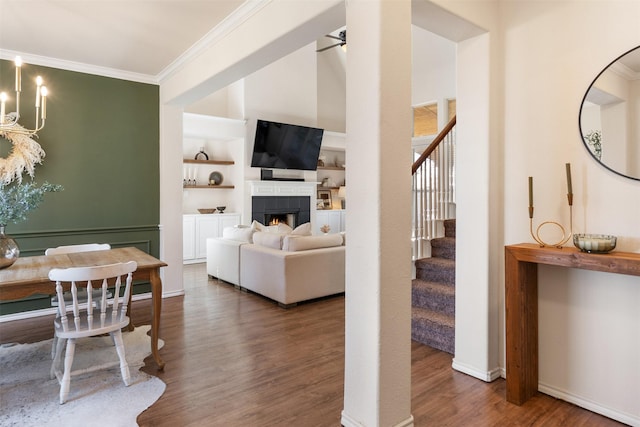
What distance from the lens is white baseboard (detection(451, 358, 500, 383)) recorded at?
102 inches

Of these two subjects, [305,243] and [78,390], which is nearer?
[78,390]

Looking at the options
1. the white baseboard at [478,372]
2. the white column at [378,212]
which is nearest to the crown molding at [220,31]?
the white column at [378,212]

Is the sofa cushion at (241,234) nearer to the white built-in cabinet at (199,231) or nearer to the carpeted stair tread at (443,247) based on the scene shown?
the white built-in cabinet at (199,231)

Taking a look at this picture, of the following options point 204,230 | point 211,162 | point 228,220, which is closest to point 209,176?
point 211,162

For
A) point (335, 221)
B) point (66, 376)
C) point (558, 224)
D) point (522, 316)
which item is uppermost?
point (558, 224)

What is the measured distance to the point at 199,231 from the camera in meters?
7.48

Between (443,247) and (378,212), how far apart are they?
2.38 metres

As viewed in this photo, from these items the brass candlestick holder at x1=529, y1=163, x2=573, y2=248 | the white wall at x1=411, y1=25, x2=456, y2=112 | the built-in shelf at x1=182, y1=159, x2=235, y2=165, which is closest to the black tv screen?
the built-in shelf at x1=182, y1=159, x2=235, y2=165

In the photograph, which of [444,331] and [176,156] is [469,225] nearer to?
[444,331]

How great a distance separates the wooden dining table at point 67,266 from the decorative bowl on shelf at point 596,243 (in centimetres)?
270

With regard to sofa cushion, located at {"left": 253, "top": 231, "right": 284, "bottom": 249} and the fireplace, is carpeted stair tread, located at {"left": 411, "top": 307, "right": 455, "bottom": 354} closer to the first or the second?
sofa cushion, located at {"left": 253, "top": 231, "right": 284, "bottom": 249}

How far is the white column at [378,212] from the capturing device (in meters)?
1.88

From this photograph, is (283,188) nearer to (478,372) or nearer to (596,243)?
(478,372)

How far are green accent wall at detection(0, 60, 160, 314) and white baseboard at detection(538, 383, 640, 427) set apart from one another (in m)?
4.35
